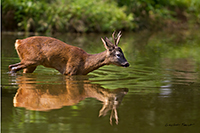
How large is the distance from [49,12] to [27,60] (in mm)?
15921

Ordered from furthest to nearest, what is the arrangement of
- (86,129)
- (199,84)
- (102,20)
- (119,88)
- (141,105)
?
(102,20)
(199,84)
(119,88)
(141,105)
(86,129)

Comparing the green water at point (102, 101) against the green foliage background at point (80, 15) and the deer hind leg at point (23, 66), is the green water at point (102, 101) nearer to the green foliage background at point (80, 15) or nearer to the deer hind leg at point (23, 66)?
the deer hind leg at point (23, 66)

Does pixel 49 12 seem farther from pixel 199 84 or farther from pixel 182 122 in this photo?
pixel 182 122

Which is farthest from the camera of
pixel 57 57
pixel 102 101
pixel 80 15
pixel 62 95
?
pixel 80 15

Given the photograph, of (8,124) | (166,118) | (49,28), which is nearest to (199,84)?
(166,118)

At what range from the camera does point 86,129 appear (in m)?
4.31

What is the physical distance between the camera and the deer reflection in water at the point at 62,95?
5438 millimetres

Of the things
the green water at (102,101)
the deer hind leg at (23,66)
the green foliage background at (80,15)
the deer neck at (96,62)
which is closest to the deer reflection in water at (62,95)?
the green water at (102,101)

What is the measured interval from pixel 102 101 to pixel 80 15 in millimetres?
19389

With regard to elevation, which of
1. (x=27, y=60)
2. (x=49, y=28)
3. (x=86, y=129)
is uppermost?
(x=49, y=28)

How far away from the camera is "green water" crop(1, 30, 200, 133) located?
14.7ft

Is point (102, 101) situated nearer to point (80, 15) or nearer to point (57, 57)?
point (57, 57)

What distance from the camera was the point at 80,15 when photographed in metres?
24.8

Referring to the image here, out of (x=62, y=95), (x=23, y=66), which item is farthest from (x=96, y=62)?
(x=62, y=95)
